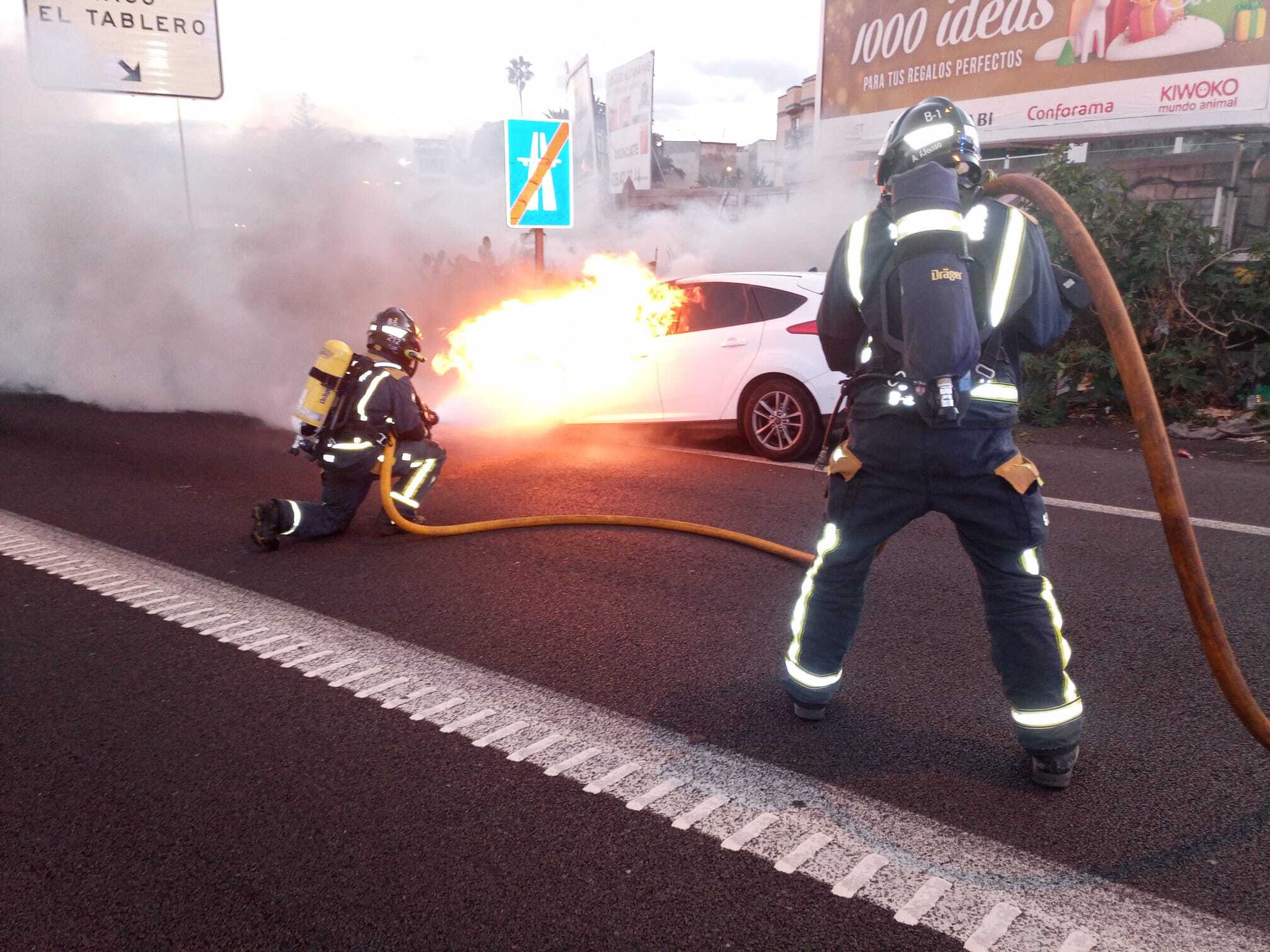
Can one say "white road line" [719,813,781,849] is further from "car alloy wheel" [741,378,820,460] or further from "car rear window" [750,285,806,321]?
"car rear window" [750,285,806,321]

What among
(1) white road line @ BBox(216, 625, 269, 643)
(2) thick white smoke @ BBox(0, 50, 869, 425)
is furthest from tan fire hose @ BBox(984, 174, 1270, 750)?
(2) thick white smoke @ BBox(0, 50, 869, 425)

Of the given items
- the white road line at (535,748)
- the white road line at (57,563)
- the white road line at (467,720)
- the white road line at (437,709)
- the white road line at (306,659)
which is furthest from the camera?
the white road line at (57,563)

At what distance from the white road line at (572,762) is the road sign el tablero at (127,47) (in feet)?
39.8

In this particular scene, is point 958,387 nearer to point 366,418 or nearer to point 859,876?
point 859,876

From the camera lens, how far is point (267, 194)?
14.0 metres

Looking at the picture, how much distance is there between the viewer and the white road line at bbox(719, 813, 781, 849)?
2764mm

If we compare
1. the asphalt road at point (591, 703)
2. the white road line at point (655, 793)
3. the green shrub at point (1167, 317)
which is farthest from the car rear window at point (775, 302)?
the white road line at point (655, 793)

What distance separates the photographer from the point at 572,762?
3.26 meters

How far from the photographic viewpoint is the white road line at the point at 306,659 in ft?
13.7

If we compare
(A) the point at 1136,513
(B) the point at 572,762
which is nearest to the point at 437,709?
(B) the point at 572,762

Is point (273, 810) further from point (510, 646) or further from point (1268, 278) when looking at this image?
point (1268, 278)

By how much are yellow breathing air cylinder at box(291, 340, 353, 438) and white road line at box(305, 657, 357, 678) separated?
2.10 m

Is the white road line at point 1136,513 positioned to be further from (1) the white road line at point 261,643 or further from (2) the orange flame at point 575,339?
(1) the white road line at point 261,643

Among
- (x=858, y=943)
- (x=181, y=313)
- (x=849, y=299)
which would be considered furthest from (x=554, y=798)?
(x=181, y=313)
